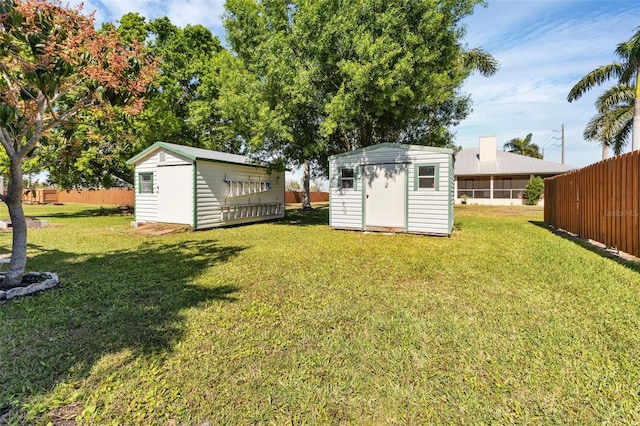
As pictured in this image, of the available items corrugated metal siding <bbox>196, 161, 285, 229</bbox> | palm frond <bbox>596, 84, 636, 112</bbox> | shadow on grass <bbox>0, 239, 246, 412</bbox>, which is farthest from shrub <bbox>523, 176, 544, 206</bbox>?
shadow on grass <bbox>0, 239, 246, 412</bbox>

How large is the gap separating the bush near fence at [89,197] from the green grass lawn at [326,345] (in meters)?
23.7

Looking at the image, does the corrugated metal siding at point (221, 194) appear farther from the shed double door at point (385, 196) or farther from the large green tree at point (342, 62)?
the shed double door at point (385, 196)

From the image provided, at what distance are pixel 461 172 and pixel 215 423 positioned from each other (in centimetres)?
2432

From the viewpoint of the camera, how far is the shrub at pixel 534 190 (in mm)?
20808

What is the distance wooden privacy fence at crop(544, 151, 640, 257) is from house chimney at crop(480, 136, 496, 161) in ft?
53.0

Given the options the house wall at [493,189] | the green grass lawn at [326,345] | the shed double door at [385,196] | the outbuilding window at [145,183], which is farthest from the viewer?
the house wall at [493,189]

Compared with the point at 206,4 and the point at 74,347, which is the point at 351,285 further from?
the point at 206,4

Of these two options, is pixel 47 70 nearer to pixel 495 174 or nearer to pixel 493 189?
pixel 495 174

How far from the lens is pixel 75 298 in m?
3.70

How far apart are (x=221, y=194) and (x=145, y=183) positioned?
8.91 ft

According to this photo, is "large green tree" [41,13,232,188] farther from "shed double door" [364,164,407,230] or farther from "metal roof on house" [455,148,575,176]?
"metal roof on house" [455,148,575,176]

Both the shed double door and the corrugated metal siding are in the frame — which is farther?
the corrugated metal siding

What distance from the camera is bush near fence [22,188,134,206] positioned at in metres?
25.9

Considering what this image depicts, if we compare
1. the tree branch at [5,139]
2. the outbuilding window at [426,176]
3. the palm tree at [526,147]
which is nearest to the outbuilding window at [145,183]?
the tree branch at [5,139]
